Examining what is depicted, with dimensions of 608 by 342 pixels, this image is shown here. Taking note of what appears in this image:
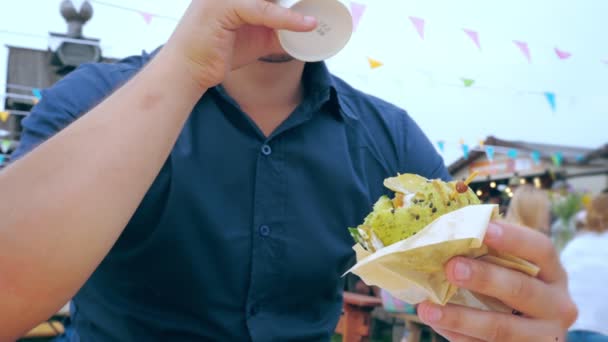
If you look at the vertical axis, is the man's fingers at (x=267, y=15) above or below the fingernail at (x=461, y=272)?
above

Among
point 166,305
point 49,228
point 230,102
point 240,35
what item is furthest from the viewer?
point 230,102

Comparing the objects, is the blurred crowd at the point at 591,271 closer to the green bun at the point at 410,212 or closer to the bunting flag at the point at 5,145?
the green bun at the point at 410,212

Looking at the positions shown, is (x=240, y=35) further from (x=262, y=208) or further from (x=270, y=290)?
(x=270, y=290)

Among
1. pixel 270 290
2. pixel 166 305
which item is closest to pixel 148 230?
pixel 166 305

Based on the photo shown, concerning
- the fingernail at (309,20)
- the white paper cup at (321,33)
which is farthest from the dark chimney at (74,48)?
the fingernail at (309,20)

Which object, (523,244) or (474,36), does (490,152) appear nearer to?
(474,36)

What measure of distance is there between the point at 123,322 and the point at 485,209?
0.90 metres

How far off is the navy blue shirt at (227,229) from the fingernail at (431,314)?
1.67 feet

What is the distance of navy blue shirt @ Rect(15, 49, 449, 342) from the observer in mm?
1287

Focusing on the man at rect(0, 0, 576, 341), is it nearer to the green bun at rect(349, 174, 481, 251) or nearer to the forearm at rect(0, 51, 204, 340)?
the forearm at rect(0, 51, 204, 340)

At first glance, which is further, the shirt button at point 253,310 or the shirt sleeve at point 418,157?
the shirt sleeve at point 418,157

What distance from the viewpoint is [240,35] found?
1.08m

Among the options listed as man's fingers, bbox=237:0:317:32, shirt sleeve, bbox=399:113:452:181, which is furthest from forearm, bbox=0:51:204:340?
shirt sleeve, bbox=399:113:452:181

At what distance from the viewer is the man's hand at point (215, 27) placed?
2.89 ft
